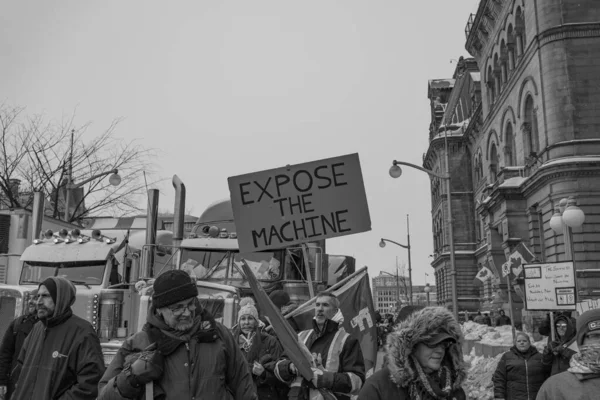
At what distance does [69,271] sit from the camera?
42.7ft

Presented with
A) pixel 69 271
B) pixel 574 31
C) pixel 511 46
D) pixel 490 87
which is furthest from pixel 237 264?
pixel 490 87

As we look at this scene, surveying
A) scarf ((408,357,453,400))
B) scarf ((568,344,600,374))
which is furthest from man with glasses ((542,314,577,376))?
scarf ((408,357,453,400))

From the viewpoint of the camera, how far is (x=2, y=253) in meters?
14.6

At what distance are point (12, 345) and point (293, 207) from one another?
11.0 ft

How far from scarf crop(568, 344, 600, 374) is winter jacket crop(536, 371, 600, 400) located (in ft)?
0.08

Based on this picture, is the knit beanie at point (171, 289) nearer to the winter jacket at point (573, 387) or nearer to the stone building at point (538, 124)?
the winter jacket at point (573, 387)

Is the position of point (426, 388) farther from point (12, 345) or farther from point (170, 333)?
point (12, 345)

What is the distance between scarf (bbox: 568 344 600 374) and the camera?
11.2 feet

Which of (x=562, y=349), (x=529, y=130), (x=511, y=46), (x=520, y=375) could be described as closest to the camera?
(x=562, y=349)

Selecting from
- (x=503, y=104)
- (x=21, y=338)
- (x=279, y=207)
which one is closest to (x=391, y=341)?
(x=21, y=338)

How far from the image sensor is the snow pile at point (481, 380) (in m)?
13.7

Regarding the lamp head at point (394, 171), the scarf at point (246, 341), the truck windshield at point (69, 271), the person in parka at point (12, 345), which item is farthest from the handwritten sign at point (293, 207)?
the lamp head at point (394, 171)

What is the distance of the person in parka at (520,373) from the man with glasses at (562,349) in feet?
0.45

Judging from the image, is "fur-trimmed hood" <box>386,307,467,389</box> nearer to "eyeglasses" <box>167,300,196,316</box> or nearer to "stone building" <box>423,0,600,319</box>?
"eyeglasses" <box>167,300,196,316</box>
